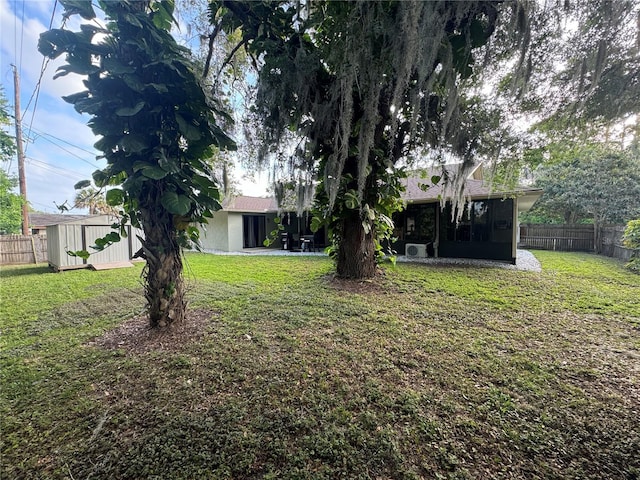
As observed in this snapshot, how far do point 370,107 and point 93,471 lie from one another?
3.34 m

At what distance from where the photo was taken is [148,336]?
268 cm

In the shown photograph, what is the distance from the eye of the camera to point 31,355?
2.40 metres

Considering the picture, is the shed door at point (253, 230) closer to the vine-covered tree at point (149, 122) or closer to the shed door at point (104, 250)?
the shed door at point (104, 250)

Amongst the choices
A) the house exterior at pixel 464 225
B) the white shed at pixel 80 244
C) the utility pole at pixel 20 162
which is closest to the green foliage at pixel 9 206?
the utility pole at pixel 20 162

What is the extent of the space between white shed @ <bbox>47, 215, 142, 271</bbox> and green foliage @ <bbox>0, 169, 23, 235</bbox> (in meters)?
3.48

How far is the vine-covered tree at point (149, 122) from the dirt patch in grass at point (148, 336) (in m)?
0.15

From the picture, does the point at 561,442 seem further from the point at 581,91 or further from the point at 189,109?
the point at 189,109


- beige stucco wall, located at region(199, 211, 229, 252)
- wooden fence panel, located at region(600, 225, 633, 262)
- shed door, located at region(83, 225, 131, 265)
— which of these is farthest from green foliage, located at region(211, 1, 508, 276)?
wooden fence panel, located at region(600, 225, 633, 262)

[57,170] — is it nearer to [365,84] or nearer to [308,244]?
[308,244]

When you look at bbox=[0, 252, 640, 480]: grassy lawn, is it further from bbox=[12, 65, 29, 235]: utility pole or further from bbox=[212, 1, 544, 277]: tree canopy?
bbox=[12, 65, 29, 235]: utility pole

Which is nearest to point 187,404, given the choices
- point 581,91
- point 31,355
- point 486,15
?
point 31,355

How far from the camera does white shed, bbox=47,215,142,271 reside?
665 centimetres

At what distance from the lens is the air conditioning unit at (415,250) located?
8.38 meters

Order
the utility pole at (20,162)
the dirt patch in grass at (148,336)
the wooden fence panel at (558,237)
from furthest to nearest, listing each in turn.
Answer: the wooden fence panel at (558,237), the utility pole at (20,162), the dirt patch in grass at (148,336)
